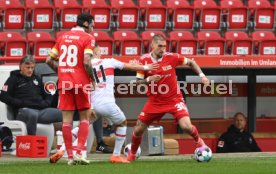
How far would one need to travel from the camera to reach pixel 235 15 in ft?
65.5

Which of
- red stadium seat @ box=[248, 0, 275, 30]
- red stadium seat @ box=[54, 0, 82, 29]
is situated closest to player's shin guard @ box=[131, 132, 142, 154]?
red stadium seat @ box=[54, 0, 82, 29]

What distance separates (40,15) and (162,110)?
7807 millimetres

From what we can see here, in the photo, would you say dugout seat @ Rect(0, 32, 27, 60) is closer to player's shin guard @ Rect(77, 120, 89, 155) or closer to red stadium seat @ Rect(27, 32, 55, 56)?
red stadium seat @ Rect(27, 32, 55, 56)

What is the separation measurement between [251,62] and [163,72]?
404 centimetres

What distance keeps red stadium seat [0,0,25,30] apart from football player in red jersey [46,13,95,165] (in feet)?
26.5

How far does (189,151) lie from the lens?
51.9 feet

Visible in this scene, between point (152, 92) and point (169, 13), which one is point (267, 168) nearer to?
point (152, 92)

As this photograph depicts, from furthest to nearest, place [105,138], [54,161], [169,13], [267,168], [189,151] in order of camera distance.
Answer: [169,13] → [189,151] → [105,138] → [54,161] → [267,168]

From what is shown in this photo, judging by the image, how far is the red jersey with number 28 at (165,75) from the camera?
11.6 meters

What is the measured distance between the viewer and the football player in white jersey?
460 inches

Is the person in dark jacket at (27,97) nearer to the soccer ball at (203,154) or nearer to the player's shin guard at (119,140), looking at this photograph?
the player's shin guard at (119,140)

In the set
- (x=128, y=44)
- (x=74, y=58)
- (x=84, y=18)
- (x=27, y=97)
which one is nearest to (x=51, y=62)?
(x=74, y=58)

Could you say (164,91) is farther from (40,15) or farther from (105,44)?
(40,15)

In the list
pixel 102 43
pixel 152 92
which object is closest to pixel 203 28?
pixel 102 43
